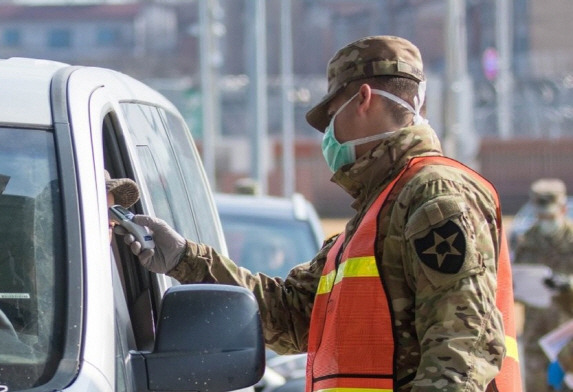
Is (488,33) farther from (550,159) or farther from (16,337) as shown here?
(16,337)

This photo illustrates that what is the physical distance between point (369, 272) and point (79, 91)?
0.77 m

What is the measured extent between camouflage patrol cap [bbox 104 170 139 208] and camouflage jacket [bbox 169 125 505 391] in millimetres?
534

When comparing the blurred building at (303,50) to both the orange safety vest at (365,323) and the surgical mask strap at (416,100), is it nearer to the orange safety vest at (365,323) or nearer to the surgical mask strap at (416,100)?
the surgical mask strap at (416,100)

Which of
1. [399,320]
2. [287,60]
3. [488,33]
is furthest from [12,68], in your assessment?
[488,33]

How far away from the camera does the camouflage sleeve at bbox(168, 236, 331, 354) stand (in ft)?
12.1

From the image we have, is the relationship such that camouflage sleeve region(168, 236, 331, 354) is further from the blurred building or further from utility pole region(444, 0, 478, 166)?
the blurred building

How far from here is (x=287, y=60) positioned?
32594mm

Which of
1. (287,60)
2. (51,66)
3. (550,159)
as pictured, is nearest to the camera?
(51,66)

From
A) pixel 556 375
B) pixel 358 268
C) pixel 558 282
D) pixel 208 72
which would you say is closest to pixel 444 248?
pixel 358 268

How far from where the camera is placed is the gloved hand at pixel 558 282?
9.86 m

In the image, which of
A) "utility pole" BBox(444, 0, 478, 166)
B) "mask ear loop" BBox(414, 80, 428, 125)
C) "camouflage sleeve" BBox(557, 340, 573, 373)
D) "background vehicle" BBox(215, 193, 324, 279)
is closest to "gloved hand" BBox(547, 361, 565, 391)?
"camouflage sleeve" BBox(557, 340, 573, 373)

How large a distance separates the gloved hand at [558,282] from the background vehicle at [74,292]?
7.08 metres

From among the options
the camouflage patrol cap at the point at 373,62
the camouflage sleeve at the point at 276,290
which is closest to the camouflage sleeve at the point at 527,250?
the camouflage sleeve at the point at 276,290

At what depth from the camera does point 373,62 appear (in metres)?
3.30
